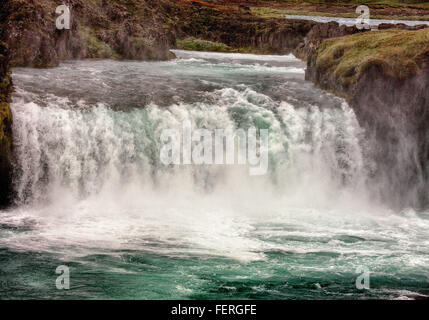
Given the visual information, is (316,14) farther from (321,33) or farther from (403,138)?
(403,138)

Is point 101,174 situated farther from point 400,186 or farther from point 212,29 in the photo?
point 212,29

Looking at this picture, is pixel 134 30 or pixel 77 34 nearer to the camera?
pixel 77 34

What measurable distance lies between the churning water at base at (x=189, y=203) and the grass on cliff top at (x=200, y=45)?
1820 centimetres

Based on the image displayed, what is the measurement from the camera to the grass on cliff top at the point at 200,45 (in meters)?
43.3

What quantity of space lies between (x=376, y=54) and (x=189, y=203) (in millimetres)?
8766

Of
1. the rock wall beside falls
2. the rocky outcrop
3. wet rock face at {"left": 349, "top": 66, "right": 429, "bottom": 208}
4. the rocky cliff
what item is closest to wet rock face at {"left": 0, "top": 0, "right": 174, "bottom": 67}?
the rocky cliff

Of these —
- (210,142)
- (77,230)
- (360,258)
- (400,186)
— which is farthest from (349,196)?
(77,230)

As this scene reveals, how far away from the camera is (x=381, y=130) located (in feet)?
66.7

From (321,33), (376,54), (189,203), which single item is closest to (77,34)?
(321,33)

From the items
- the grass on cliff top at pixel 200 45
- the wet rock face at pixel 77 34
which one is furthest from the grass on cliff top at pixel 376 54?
the grass on cliff top at pixel 200 45

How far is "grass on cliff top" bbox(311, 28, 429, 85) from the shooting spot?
20516 millimetres

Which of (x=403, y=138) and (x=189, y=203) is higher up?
(x=403, y=138)

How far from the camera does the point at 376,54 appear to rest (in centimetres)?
2123

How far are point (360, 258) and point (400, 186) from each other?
7359 millimetres
